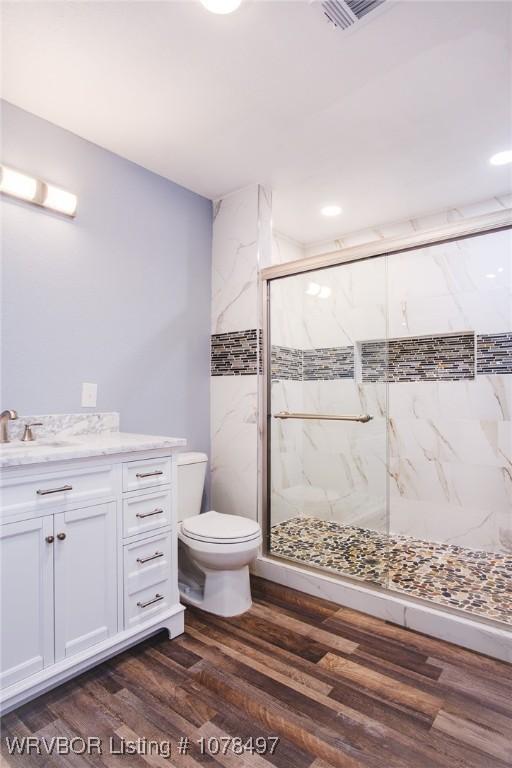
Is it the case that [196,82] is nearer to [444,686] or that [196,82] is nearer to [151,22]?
[151,22]

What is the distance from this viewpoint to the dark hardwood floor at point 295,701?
129 centimetres

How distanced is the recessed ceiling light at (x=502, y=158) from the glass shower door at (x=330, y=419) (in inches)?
34.5

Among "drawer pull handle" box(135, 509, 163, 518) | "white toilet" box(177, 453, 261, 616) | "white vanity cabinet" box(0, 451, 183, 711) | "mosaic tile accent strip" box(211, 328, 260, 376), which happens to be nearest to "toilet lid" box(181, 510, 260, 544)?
"white toilet" box(177, 453, 261, 616)

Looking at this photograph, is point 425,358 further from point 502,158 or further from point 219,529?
point 219,529

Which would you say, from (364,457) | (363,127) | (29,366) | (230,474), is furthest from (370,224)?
(29,366)

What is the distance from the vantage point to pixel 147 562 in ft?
5.97

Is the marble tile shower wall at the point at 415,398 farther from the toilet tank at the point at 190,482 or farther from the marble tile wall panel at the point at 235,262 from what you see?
the toilet tank at the point at 190,482

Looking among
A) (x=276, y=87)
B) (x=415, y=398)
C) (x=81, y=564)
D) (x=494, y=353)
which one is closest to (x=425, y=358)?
(x=415, y=398)

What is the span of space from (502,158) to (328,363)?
62.0 inches

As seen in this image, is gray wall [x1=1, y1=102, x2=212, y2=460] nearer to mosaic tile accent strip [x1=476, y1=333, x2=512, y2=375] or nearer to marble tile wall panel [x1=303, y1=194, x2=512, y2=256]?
marble tile wall panel [x1=303, y1=194, x2=512, y2=256]

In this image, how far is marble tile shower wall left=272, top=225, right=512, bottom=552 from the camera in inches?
108

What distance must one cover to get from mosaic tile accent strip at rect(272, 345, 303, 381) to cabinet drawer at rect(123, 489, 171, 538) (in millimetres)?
1179

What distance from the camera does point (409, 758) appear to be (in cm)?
127

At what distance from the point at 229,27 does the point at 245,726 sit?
95.9 inches
